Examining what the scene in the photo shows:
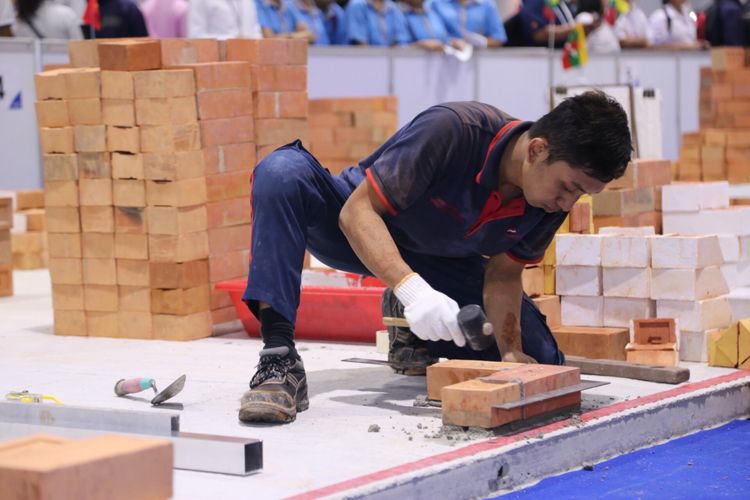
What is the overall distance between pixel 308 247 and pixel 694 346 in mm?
1688

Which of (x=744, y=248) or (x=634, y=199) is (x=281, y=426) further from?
(x=634, y=199)

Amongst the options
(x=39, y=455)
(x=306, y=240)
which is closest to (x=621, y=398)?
(x=306, y=240)

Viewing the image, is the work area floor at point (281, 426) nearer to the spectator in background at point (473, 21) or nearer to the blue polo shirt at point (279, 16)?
the blue polo shirt at point (279, 16)

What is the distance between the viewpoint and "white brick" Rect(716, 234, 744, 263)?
553 cm

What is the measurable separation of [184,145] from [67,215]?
0.73 metres

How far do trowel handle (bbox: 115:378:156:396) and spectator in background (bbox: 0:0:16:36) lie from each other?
6.51 metres

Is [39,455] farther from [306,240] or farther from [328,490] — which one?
[306,240]

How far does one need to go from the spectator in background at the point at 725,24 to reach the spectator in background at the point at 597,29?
1960 mm

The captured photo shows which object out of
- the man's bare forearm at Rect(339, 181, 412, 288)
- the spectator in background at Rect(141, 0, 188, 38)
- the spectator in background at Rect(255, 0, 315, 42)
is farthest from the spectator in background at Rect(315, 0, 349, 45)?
the man's bare forearm at Rect(339, 181, 412, 288)

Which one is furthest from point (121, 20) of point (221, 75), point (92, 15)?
point (221, 75)

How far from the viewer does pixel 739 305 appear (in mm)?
5457

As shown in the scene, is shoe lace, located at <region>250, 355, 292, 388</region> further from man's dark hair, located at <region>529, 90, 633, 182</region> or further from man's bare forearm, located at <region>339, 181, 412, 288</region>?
man's dark hair, located at <region>529, 90, 633, 182</region>

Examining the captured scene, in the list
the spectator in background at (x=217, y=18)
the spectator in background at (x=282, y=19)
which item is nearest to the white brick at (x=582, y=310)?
the spectator in background at (x=217, y=18)

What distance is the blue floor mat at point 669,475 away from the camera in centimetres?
364
